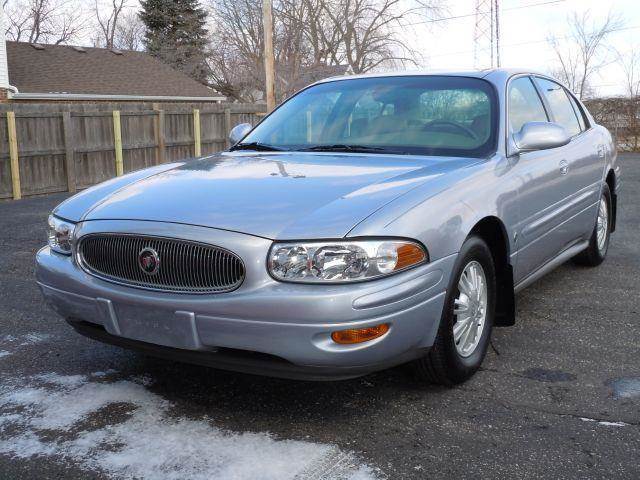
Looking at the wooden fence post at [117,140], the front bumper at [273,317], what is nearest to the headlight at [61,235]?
the front bumper at [273,317]

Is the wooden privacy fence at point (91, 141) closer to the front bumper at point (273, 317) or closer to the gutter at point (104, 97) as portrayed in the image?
the gutter at point (104, 97)

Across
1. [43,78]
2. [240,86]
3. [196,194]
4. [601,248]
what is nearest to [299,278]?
[196,194]

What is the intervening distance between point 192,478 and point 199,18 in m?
41.6

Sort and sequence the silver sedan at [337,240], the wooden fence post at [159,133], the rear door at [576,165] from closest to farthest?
the silver sedan at [337,240] → the rear door at [576,165] → the wooden fence post at [159,133]

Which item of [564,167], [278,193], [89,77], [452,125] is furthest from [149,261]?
[89,77]

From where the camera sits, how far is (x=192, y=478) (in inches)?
104

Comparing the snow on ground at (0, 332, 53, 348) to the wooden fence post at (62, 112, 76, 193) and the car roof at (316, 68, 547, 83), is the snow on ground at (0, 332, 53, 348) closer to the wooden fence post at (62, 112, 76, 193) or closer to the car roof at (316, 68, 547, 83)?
the car roof at (316, 68, 547, 83)

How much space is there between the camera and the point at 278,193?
319 centimetres

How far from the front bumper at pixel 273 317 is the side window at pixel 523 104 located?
152 cm

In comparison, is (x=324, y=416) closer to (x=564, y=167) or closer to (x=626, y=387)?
(x=626, y=387)

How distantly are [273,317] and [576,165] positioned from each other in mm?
3035

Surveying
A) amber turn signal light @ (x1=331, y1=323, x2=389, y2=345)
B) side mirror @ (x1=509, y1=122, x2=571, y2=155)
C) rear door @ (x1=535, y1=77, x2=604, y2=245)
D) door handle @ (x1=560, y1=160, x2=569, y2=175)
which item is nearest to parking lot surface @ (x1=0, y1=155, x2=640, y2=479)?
amber turn signal light @ (x1=331, y1=323, x2=389, y2=345)

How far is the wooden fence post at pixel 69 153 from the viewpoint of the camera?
1459 centimetres

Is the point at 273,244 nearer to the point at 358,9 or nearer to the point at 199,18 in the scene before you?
the point at 358,9
